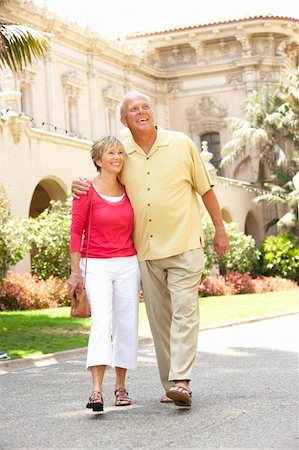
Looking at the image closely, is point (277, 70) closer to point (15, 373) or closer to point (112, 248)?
point (15, 373)

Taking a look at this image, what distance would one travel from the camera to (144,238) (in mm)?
7277

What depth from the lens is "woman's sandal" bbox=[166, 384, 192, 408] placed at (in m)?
6.79

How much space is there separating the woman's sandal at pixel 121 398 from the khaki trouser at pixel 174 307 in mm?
307

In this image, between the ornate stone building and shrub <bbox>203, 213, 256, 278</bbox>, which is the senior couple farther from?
shrub <bbox>203, 213, 256, 278</bbox>

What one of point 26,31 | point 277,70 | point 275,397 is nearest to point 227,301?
point 26,31

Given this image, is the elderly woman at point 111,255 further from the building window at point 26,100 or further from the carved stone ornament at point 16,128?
the building window at point 26,100

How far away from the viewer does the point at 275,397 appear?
736 centimetres

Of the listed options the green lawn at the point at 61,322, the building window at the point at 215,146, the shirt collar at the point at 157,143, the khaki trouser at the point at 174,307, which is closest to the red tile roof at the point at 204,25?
the building window at the point at 215,146

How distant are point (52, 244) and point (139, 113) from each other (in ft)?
54.8

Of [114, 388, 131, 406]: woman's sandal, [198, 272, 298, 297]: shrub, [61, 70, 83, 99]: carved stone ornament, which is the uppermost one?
[61, 70, 83, 99]: carved stone ornament

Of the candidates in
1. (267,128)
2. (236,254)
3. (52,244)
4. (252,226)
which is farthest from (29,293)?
(252,226)

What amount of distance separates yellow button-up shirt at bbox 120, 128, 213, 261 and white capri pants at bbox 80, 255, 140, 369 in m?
0.23

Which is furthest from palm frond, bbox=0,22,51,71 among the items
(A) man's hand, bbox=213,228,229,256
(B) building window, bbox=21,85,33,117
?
(B) building window, bbox=21,85,33,117

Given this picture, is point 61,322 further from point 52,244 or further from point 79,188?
point 79,188
